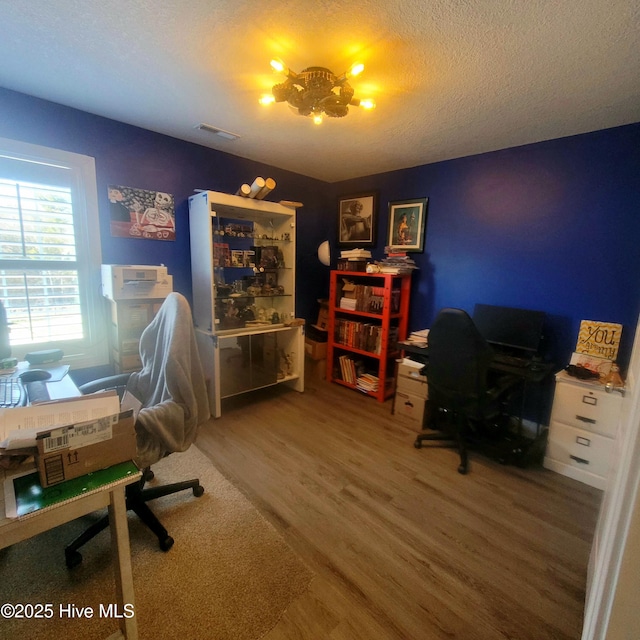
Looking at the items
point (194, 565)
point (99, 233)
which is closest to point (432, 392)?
point (194, 565)

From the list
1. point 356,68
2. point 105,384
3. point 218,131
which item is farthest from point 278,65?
point 105,384

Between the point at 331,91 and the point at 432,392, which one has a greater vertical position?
the point at 331,91

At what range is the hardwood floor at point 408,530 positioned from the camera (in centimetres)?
121

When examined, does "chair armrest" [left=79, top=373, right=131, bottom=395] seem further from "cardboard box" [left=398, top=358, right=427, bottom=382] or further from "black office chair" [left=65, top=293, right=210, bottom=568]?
"cardboard box" [left=398, top=358, right=427, bottom=382]

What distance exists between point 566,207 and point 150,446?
3148 mm

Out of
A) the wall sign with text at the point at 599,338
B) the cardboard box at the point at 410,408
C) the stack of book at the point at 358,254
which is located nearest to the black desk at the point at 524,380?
the wall sign with text at the point at 599,338

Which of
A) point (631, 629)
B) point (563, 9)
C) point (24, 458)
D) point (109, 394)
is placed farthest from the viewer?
point (563, 9)

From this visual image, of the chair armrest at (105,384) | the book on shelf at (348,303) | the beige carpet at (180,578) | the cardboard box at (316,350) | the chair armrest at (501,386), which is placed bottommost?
the beige carpet at (180,578)

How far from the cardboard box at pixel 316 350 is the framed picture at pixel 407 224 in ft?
4.67

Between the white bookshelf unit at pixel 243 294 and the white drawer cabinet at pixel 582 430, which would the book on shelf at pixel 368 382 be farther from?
the white drawer cabinet at pixel 582 430

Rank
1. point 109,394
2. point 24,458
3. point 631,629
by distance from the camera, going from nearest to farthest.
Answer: point 631,629 < point 24,458 < point 109,394

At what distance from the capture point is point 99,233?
7.82 ft

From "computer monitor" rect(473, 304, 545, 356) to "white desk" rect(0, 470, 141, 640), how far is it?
261 cm

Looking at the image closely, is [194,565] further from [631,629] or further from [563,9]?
[563,9]
